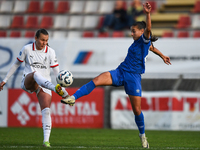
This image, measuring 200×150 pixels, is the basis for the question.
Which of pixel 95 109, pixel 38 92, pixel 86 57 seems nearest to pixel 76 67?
pixel 86 57

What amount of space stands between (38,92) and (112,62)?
20.6ft

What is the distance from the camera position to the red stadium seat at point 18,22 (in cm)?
1850

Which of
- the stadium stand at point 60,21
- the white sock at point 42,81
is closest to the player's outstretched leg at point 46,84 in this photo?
the white sock at point 42,81

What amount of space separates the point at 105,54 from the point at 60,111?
239 cm

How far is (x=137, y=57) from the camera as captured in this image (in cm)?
617

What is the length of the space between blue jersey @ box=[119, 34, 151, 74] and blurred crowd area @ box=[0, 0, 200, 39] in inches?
396

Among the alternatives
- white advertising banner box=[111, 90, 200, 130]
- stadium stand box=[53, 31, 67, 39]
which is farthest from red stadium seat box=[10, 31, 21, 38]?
white advertising banner box=[111, 90, 200, 130]

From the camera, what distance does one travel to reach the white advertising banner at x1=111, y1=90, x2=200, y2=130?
38.2 feet

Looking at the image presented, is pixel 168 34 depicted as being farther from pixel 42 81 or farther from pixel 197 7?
pixel 42 81

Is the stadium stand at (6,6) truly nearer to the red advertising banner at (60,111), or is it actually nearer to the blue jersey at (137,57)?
the red advertising banner at (60,111)

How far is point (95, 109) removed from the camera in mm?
12188

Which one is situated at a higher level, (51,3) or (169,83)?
(51,3)

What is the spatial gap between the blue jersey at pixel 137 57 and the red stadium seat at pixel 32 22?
12784mm

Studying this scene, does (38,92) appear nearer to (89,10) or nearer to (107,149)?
(107,149)
